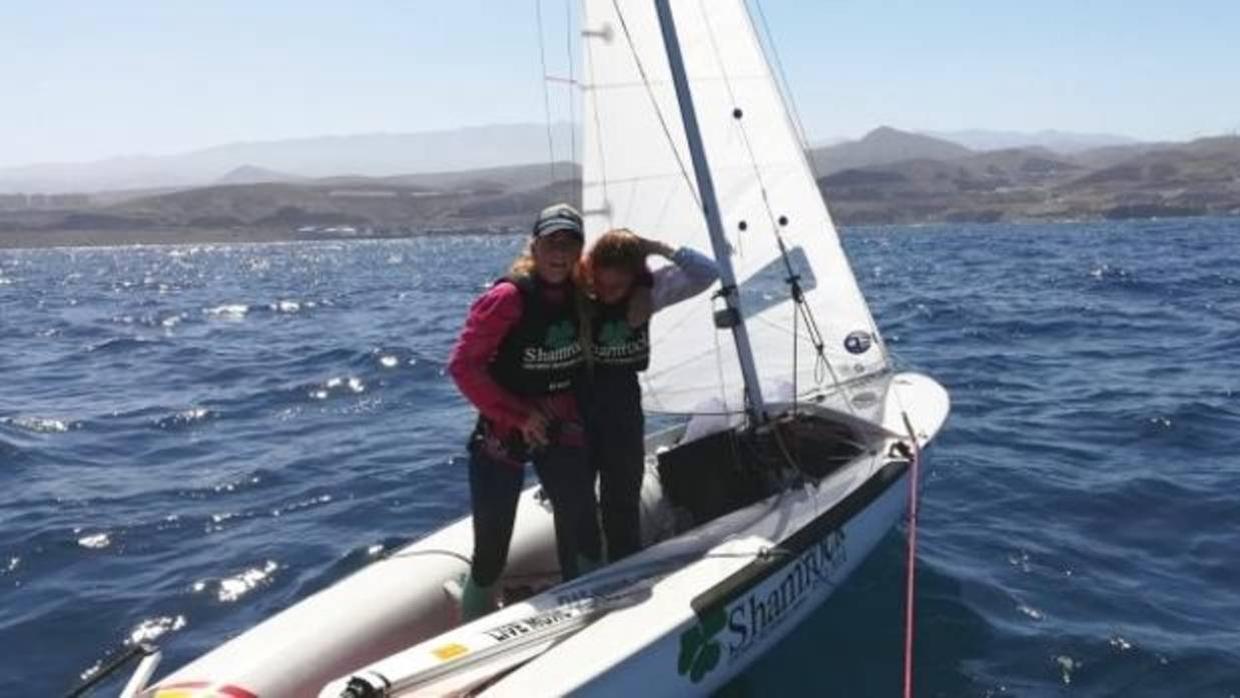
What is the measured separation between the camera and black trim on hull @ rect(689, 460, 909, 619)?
18.9ft

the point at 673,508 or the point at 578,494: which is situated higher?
the point at 578,494

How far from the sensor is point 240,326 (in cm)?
2894

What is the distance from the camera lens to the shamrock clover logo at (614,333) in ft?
19.7

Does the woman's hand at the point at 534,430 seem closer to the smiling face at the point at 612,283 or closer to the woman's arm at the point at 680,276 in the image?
the smiling face at the point at 612,283

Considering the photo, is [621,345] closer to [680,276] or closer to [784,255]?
[680,276]

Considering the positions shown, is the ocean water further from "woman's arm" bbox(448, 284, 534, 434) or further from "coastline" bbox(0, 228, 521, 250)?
"coastline" bbox(0, 228, 521, 250)

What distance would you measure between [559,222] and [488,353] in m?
0.78

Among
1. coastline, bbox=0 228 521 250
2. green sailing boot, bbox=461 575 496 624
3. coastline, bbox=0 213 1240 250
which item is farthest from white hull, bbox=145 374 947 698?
coastline, bbox=0 228 521 250

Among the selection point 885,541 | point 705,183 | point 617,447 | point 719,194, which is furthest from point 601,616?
point 719,194

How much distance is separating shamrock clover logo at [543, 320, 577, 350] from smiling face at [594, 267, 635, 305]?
0.30 metres

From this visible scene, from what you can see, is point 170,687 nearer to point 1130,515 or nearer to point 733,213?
point 733,213

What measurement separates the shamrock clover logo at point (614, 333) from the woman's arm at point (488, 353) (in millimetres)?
603

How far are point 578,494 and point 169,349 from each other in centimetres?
1974

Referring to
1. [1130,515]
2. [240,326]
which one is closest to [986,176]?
[240,326]
